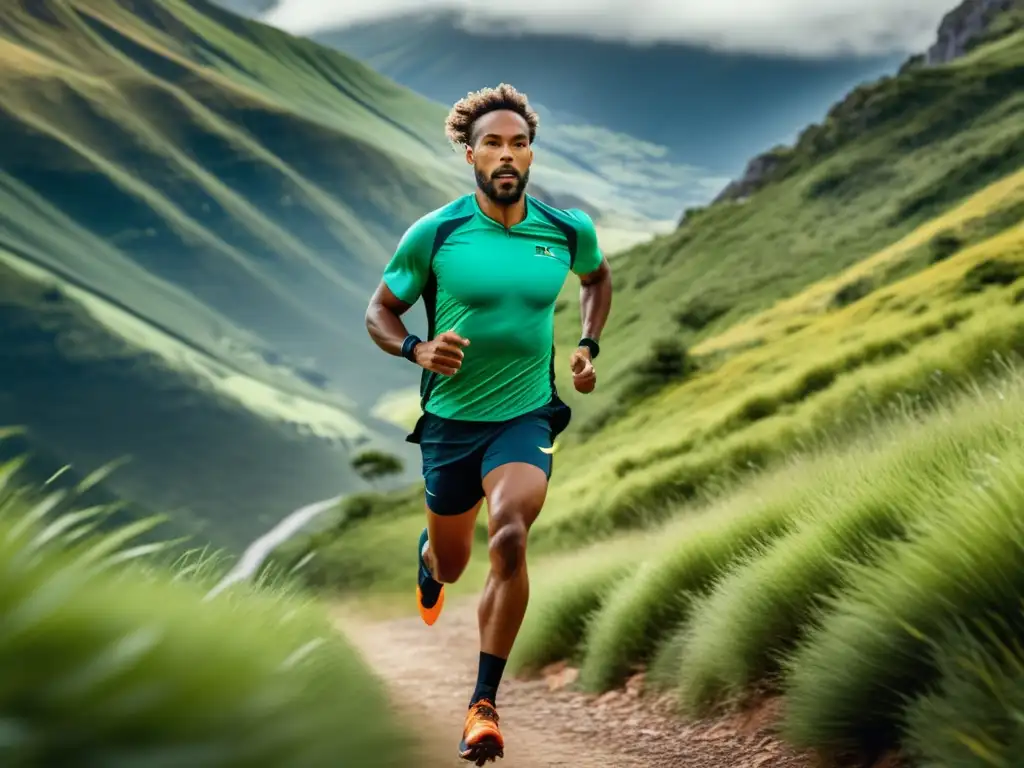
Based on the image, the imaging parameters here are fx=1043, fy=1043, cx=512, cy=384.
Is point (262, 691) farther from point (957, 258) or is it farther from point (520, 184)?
point (957, 258)

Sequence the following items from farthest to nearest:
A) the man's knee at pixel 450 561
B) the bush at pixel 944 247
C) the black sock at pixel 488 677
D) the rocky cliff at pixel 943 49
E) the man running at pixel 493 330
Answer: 1. the rocky cliff at pixel 943 49
2. the bush at pixel 944 247
3. the man's knee at pixel 450 561
4. the man running at pixel 493 330
5. the black sock at pixel 488 677

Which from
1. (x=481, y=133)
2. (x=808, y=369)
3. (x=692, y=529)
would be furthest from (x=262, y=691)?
(x=808, y=369)

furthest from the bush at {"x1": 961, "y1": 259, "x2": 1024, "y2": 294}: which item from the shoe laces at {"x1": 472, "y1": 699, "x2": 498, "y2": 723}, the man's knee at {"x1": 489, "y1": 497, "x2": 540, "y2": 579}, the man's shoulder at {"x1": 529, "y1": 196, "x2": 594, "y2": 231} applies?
the shoe laces at {"x1": 472, "y1": 699, "x2": 498, "y2": 723}

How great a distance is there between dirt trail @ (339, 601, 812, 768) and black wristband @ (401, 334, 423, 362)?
182cm

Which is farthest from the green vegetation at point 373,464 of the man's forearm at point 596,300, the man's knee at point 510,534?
the man's knee at point 510,534

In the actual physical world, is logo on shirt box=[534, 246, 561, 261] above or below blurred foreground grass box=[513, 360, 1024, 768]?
above

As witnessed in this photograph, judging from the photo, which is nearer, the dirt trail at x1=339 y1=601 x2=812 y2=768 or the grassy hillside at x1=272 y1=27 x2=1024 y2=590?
the dirt trail at x1=339 y1=601 x2=812 y2=768

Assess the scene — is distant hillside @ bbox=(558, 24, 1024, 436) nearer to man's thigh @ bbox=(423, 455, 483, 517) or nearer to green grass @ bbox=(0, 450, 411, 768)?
man's thigh @ bbox=(423, 455, 483, 517)

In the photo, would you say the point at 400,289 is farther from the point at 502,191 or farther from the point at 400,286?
the point at 502,191

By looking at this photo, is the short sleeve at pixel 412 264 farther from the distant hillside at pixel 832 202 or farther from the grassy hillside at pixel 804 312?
the distant hillside at pixel 832 202

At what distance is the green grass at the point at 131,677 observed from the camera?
2053mm

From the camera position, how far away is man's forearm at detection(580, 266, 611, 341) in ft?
22.7

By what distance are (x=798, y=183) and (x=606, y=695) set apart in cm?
11335

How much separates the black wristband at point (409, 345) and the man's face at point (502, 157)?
939 millimetres
